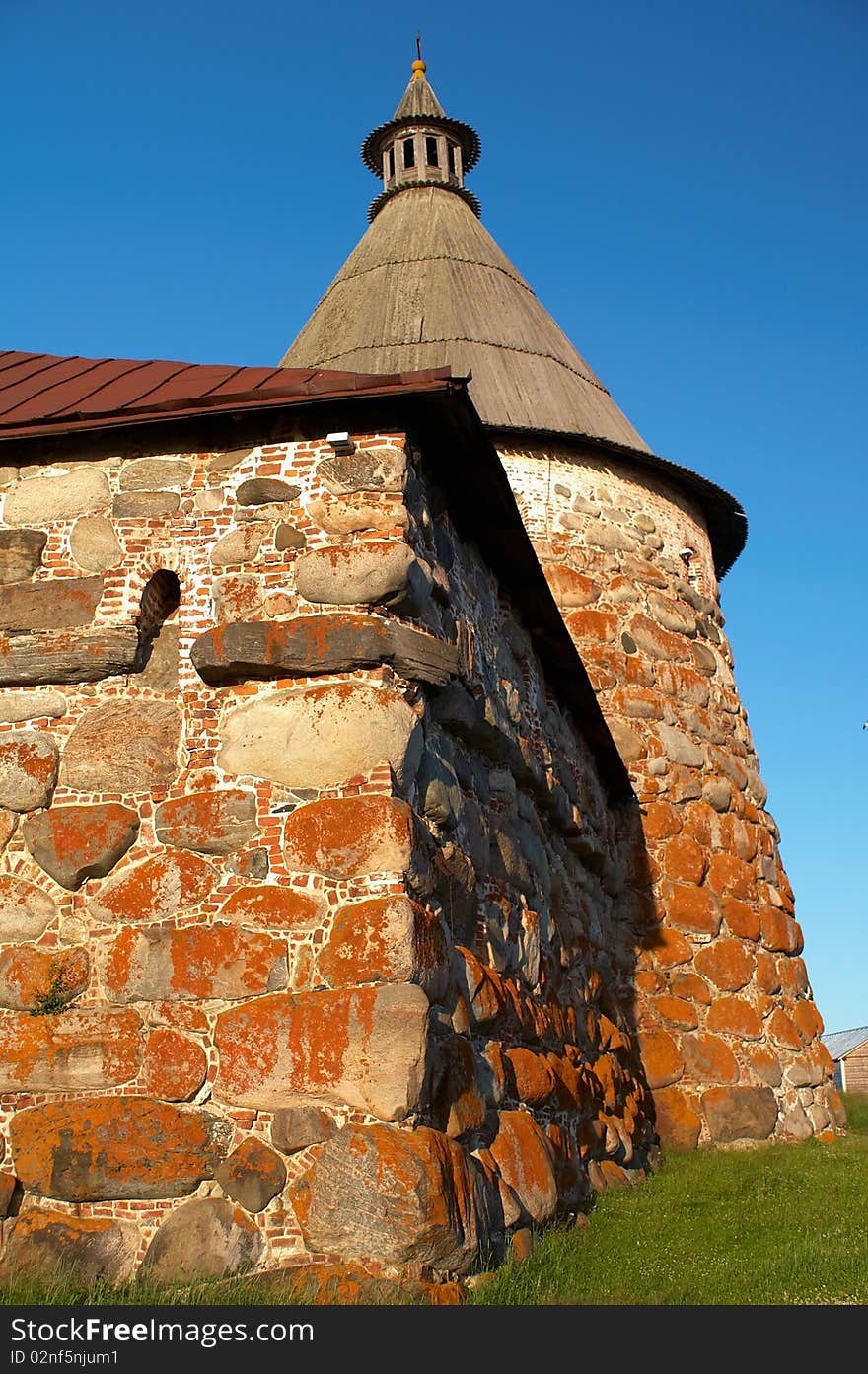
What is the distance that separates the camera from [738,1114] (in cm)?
922

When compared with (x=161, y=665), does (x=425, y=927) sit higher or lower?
lower

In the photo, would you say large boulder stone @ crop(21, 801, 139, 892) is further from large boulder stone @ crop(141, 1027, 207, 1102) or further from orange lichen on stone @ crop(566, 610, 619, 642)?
orange lichen on stone @ crop(566, 610, 619, 642)

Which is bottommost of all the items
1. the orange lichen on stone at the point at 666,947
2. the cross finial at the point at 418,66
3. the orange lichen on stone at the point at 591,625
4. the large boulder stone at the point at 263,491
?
the orange lichen on stone at the point at 666,947

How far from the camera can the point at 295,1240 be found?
12.5ft

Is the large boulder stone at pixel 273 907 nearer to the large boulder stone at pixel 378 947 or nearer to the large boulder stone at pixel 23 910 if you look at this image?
the large boulder stone at pixel 378 947

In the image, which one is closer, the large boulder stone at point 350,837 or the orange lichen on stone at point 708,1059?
the large boulder stone at point 350,837

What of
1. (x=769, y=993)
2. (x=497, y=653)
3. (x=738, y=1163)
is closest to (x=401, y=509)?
(x=497, y=653)

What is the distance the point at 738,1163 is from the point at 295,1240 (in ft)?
16.4

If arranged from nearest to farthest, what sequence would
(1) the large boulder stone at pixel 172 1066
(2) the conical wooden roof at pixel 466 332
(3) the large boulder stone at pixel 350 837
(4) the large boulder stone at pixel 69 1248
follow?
(4) the large boulder stone at pixel 69 1248 < (1) the large boulder stone at pixel 172 1066 < (3) the large boulder stone at pixel 350 837 < (2) the conical wooden roof at pixel 466 332

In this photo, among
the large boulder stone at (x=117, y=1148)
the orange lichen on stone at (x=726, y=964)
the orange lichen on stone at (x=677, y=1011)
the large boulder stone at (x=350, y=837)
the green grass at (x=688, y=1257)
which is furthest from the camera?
the orange lichen on stone at (x=726, y=964)

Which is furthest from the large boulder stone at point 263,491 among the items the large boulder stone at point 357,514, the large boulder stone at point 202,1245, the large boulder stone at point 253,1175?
the large boulder stone at point 202,1245

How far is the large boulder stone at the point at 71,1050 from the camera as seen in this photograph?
4.15 metres

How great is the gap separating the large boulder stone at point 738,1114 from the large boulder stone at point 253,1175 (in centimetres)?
605
